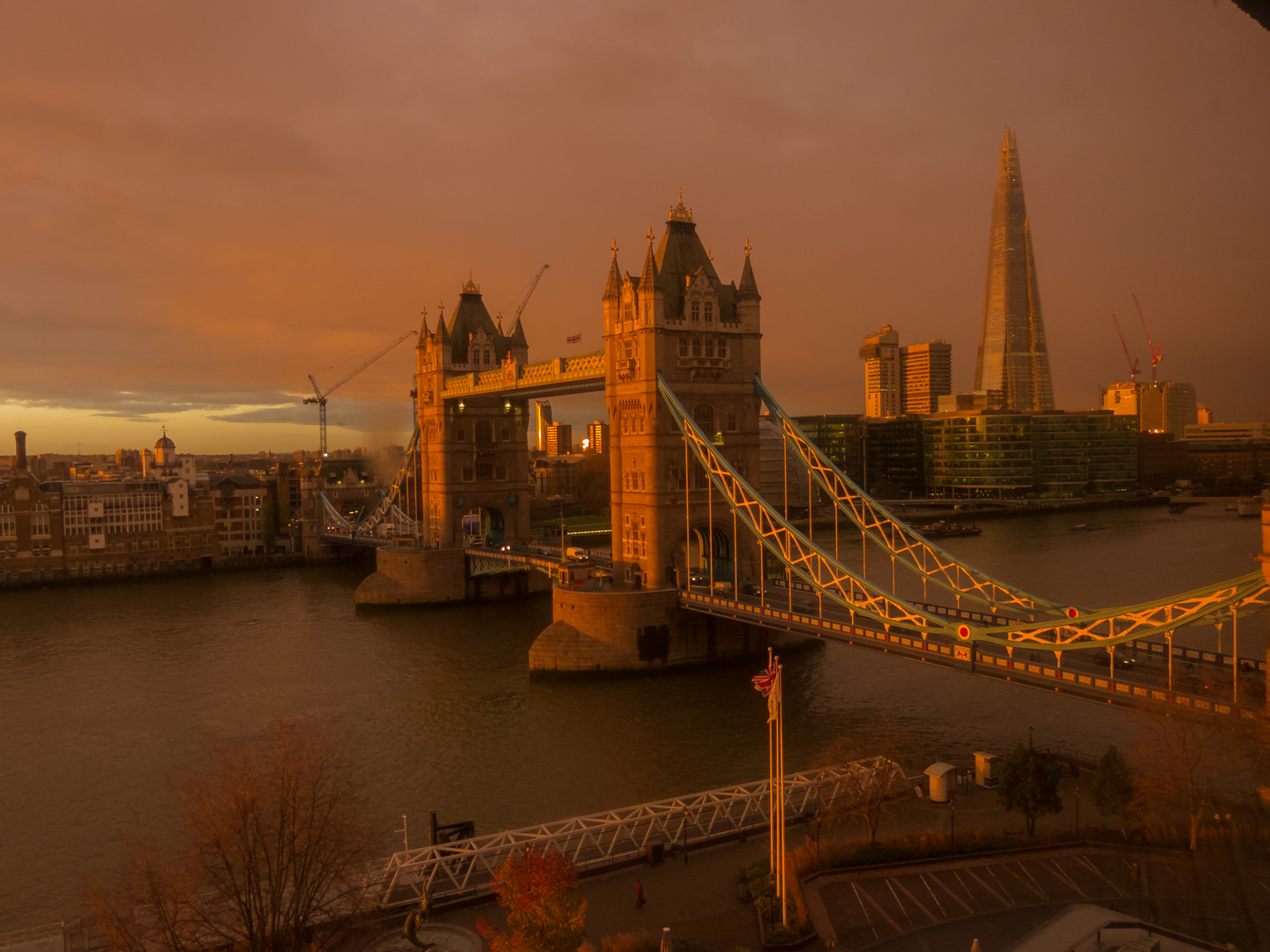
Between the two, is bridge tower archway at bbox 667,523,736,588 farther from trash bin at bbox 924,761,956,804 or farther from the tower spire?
trash bin at bbox 924,761,956,804

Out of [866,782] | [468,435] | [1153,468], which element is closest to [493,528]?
[468,435]

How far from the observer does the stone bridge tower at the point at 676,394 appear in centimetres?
5169

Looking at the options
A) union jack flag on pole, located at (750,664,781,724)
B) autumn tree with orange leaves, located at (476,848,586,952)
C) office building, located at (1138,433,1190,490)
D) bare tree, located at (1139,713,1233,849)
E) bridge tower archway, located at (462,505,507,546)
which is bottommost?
autumn tree with orange leaves, located at (476,848,586,952)

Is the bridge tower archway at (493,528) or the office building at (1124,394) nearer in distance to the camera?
the office building at (1124,394)

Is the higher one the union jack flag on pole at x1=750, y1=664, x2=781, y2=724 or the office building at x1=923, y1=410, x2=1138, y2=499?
the office building at x1=923, y1=410, x2=1138, y2=499

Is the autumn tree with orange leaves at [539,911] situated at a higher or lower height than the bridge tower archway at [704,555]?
lower

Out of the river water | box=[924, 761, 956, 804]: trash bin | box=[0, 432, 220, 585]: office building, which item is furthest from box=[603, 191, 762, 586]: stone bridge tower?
box=[0, 432, 220, 585]: office building

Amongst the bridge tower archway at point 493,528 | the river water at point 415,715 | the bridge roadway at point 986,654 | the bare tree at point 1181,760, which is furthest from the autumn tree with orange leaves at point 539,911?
the bridge tower archway at point 493,528

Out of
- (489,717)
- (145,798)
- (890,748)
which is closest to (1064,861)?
(890,748)

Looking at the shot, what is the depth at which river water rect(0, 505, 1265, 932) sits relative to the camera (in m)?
32.7

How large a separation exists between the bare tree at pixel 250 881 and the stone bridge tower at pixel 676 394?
33435mm

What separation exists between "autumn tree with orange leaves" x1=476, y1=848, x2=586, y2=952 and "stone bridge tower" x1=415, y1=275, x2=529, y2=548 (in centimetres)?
6012

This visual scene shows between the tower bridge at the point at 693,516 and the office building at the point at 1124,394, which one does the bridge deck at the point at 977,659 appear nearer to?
the tower bridge at the point at 693,516

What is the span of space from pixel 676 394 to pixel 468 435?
31181 mm
